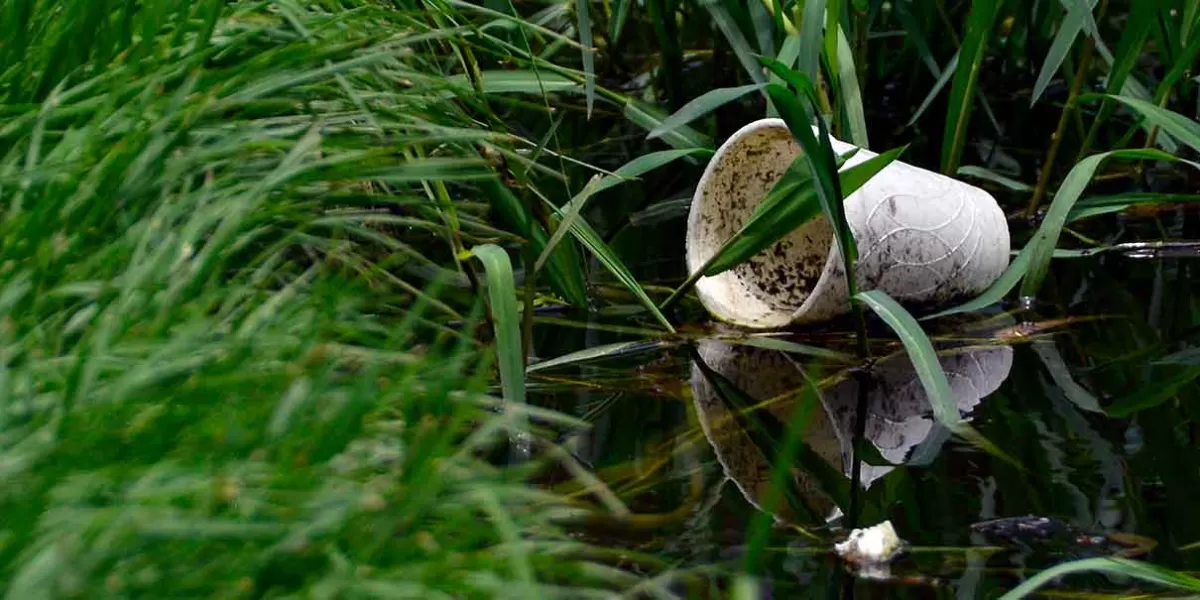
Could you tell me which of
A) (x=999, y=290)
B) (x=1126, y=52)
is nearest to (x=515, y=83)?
(x=999, y=290)

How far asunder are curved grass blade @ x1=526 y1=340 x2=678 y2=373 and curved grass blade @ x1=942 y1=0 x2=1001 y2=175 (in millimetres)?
595

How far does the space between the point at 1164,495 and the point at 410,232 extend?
1210 millimetres

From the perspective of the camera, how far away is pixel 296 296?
138cm

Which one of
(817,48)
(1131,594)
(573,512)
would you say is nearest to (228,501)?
(573,512)

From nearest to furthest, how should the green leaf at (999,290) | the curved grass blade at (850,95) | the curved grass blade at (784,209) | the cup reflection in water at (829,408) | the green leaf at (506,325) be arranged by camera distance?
the green leaf at (506,325) → the cup reflection in water at (829,408) → the curved grass blade at (784,209) → the green leaf at (999,290) → the curved grass blade at (850,95)

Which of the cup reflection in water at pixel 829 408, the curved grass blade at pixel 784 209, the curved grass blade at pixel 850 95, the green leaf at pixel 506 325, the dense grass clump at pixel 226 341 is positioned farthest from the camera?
the curved grass blade at pixel 850 95

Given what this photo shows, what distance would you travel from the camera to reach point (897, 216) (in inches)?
92.6

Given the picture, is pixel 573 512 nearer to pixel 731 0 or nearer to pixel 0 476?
pixel 0 476

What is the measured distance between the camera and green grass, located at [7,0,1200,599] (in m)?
1.03

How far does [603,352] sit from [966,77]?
0.72 metres

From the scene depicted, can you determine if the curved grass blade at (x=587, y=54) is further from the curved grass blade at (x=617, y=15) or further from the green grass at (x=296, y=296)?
the curved grass blade at (x=617, y=15)

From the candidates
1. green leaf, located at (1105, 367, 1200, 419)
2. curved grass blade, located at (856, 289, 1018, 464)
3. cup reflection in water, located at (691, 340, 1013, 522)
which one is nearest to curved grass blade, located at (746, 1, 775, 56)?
cup reflection in water, located at (691, 340, 1013, 522)

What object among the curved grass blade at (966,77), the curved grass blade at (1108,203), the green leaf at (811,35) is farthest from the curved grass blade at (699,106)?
the curved grass blade at (1108,203)

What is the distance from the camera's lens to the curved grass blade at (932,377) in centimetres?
180
